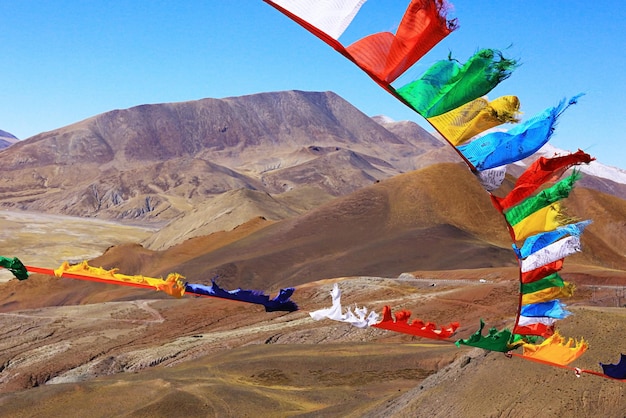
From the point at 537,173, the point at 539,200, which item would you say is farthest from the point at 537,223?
the point at 537,173

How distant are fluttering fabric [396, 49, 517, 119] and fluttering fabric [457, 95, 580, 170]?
0.44 metres

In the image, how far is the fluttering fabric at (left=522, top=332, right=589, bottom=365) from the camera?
6488 mm

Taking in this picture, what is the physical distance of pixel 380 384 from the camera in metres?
22.7

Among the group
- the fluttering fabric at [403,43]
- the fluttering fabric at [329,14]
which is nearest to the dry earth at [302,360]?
the fluttering fabric at [403,43]

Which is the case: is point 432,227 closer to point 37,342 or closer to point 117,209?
point 37,342

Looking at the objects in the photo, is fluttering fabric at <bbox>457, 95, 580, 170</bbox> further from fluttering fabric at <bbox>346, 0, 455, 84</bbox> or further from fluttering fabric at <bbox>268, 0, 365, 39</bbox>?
fluttering fabric at <bbox>268, 0, 365, 39</bbox>

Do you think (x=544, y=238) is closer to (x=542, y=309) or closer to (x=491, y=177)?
(x=542, y=309)

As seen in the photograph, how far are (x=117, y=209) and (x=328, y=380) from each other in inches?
4976

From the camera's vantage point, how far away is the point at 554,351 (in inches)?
257

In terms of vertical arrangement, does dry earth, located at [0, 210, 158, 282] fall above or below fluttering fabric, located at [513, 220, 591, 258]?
below

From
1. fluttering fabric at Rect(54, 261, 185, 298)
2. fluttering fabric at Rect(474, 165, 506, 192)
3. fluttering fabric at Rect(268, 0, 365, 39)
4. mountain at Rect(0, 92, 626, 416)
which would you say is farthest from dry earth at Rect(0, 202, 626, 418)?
fluttering fabric at Rect(268, 0, 365, 39)

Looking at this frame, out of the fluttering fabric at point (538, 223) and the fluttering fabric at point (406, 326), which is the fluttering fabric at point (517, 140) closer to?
the fluttering fabric at point (538, 223)

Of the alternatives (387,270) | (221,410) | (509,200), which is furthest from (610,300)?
(509,200)

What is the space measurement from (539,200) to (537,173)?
1.04 ft
